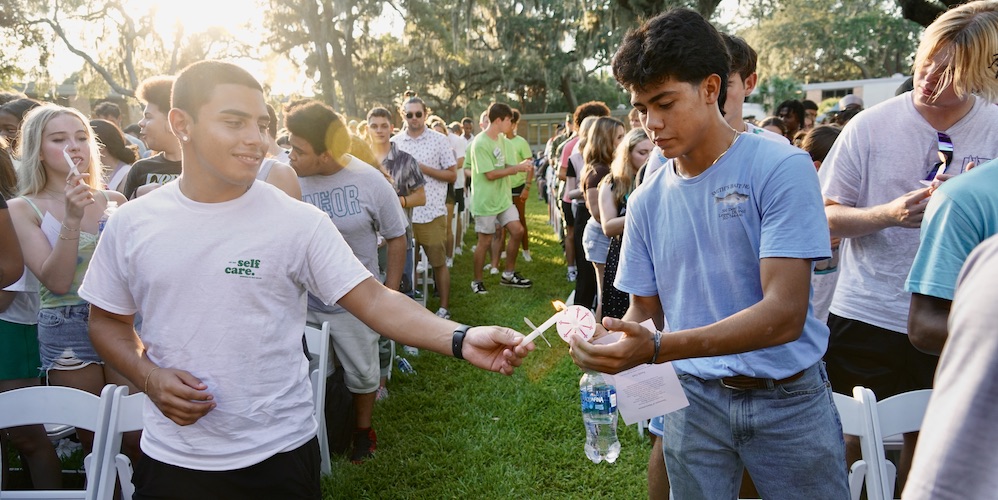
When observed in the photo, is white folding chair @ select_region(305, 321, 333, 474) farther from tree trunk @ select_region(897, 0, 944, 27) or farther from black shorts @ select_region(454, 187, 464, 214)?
tree trunk @ select_region(897, 0, 944, 27)

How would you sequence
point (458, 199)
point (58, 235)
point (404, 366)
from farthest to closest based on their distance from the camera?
1. point (458, 199)
2. point (404, 366)
3. point (58, 235)

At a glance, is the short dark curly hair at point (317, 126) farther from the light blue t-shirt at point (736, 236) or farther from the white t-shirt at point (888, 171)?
the white t-shirt at point (888, 171)

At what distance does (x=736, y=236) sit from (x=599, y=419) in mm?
3120

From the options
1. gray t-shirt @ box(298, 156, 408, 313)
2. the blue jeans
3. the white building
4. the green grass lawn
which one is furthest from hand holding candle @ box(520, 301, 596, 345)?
the white building

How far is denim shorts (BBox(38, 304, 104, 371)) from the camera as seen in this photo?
11.6 feet

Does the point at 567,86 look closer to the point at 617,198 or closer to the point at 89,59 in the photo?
the point at 89,59

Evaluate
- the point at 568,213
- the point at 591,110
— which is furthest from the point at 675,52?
the point at 568,213

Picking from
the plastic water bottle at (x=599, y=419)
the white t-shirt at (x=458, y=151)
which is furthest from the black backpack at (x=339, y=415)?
the white t-shirt at (x=458, y=151)

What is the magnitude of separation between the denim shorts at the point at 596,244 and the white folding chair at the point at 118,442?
3763 mm

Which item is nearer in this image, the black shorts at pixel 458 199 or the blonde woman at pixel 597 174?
the blonde woman at pixel 597 174

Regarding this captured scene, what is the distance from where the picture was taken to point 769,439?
2096 millimetres

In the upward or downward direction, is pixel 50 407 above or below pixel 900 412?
below

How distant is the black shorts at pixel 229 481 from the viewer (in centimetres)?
217

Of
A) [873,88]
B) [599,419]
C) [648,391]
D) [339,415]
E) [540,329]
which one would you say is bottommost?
[873,88]
